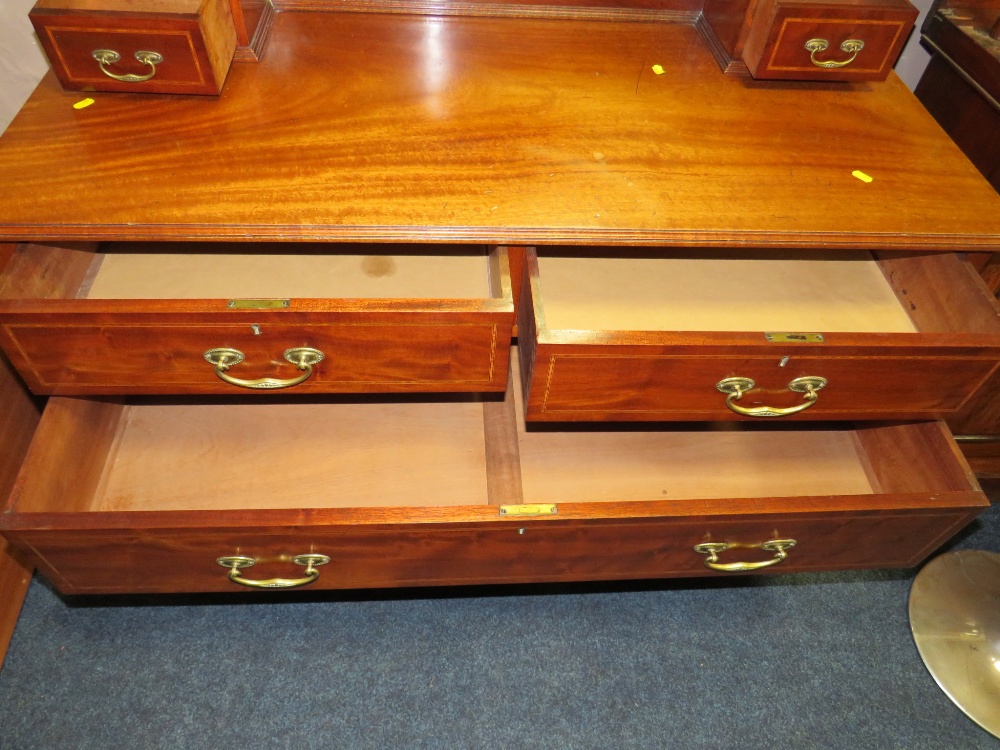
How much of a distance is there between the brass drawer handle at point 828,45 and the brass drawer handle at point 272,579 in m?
0.90

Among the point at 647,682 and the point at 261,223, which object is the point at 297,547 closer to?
the point at 261,223

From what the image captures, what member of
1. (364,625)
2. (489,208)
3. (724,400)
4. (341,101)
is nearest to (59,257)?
(341,101)

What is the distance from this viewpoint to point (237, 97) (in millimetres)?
893

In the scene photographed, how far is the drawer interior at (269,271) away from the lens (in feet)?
2.95

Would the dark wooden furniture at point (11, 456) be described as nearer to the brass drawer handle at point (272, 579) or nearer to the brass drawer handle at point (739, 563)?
the brass drawer handle at point (272, 579)

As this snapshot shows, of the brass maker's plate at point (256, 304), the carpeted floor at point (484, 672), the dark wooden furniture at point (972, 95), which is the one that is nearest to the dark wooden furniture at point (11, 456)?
the carpeted floor at point (484, 672)

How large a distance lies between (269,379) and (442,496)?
309 millimetres

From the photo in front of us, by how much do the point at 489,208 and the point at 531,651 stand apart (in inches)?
27.6

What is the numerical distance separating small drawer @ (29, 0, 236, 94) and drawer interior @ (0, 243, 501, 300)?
20 cm

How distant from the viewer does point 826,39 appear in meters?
0.93

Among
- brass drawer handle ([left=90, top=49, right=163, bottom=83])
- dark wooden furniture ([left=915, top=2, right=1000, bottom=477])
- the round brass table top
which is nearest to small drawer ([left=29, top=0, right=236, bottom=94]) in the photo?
brass drawer handle ([left=90, top=49, right=163, bottom=83])

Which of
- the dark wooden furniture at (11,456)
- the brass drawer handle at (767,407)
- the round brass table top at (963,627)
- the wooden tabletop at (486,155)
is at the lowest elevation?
the round brass table top at (963,627)

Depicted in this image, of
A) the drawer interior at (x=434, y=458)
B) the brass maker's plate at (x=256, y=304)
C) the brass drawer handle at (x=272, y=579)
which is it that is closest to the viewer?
the brass maker's plate at (x=256, y=304)

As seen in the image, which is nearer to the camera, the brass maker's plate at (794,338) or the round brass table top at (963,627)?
the brass maker's plate at (794,338)
